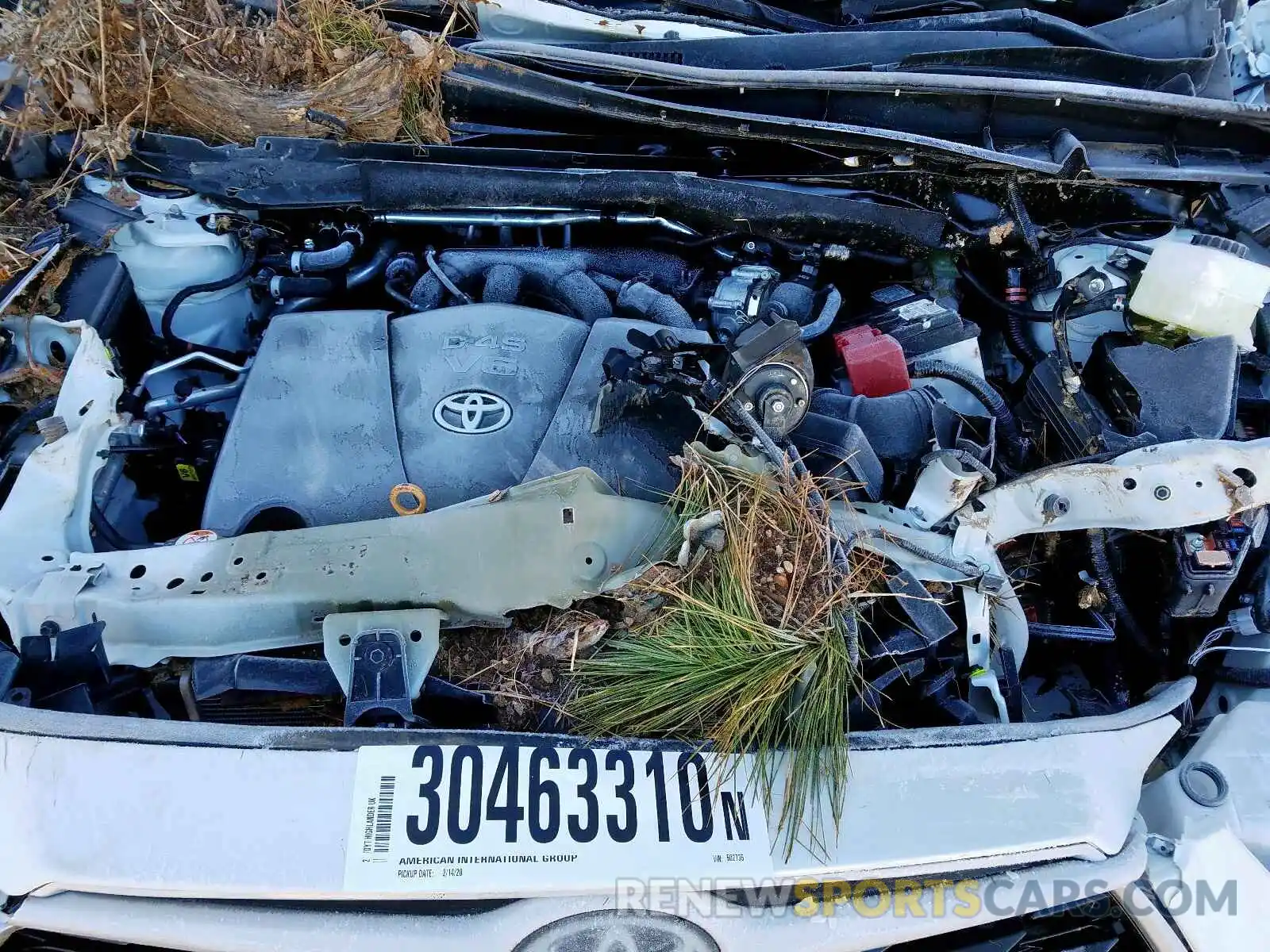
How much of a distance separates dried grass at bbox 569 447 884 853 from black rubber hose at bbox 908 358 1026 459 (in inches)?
30.8

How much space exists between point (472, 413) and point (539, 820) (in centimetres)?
104

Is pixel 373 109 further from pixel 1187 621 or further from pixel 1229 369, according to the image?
pixel 1187 621

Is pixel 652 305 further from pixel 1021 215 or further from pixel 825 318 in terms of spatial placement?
pixel 1021 215

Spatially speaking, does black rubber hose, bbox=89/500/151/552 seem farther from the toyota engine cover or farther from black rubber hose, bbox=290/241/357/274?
black rubber hose, bbox=290/241/357/274

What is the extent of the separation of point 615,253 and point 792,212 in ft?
1.68

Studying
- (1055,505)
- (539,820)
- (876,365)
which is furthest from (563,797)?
(876,365)

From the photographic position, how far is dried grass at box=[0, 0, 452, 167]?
2520mm

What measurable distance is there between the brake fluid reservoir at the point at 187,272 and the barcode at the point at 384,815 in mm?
1630

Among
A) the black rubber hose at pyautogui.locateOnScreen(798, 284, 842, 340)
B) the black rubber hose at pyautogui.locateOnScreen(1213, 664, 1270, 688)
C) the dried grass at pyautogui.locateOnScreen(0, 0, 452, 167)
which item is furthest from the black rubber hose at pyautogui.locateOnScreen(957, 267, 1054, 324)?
the dried grass at pyautogui.locateOnScreen(0, 0, 452, 167)

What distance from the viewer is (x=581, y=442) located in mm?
2189

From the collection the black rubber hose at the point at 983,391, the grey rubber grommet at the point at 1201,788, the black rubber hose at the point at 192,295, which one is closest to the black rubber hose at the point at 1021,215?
the black rubber hose at the point at 983,391

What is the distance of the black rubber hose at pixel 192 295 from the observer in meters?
2.55

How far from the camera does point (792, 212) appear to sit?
2.58 m

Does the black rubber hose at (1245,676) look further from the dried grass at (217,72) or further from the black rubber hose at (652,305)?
the dried grass at (217,72)
